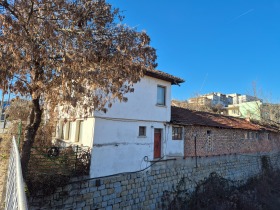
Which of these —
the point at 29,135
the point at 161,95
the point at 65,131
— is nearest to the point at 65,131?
the point at 65,131

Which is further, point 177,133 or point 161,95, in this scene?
point 177,133

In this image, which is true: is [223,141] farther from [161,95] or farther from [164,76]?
[164,76]

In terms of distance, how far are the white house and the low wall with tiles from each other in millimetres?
554

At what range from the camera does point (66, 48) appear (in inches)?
250

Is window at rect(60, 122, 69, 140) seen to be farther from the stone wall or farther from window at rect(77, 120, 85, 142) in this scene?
the stone wall

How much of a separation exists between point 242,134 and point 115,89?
17854 millimetres

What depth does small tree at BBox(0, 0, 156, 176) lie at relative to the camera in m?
5.82

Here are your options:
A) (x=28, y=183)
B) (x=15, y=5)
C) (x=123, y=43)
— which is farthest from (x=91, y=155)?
(x=15, y=5)

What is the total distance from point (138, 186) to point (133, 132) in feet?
10.4

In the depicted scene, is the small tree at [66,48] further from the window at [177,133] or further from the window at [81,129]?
the window at [177,133]

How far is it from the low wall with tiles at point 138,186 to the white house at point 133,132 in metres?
0.55

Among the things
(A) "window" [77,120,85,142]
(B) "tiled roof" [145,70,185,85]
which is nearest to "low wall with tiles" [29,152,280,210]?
(A) "window" [77,120,85,142]

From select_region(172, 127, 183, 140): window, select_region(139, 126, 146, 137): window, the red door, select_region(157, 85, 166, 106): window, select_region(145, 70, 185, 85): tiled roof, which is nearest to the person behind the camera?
select_region(139, 126, 146, 137): window

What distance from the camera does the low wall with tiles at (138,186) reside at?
9336mm
